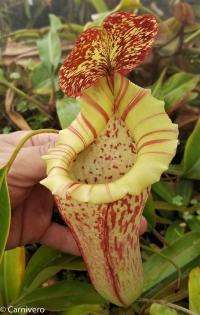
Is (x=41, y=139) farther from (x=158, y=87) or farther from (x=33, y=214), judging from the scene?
(x=158, y=87)

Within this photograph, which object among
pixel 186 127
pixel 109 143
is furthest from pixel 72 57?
pixel 186 127

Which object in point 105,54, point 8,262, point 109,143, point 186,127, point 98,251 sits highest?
point 105,54

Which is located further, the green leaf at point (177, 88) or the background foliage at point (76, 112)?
the green leaf at point (177, 88)

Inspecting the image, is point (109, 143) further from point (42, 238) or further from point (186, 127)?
point (186, 127)

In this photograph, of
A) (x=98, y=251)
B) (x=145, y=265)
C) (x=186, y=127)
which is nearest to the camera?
(x=98, y=251)

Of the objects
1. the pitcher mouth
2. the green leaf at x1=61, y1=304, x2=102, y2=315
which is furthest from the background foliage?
the pitcher mouth

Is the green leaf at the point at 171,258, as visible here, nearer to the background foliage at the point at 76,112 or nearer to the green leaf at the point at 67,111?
the background foliage at the point at 76,112

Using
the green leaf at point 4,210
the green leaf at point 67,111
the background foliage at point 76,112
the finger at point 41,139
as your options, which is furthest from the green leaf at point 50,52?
the green leaf at point 4,210
